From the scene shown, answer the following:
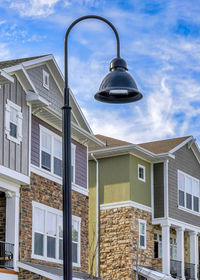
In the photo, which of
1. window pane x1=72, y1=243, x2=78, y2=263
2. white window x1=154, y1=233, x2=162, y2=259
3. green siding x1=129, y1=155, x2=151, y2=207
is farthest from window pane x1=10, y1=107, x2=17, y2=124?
white window x1=154, y1=233, x2=162, y2=259

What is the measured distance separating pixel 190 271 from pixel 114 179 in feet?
22.4

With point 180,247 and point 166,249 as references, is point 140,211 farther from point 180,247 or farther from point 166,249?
point 180,247

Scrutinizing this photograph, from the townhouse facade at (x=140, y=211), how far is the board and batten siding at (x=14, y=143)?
9404mm

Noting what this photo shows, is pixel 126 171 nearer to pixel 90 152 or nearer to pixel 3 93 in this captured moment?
pixel 90 152

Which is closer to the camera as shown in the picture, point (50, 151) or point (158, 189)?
point (50, 151)

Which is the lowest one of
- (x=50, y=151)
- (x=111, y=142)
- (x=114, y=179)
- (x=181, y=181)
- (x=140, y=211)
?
(x=140, y=211)

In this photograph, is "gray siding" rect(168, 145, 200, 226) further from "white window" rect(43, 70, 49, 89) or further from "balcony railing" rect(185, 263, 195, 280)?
"white window" rect(43, 70, 49, 89)

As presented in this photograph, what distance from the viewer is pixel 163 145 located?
36.3 metres

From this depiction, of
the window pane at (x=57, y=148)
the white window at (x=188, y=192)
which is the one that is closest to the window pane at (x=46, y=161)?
the window pane at (x=57, y=148)

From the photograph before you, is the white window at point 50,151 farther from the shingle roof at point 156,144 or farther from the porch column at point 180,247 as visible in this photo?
the porch column at point 180,247

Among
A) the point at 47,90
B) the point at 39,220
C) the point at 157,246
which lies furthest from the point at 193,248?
the point at 47,90

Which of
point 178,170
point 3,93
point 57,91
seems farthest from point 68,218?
point 178,170

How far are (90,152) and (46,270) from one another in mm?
11247

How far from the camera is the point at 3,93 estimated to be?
2284 cm
